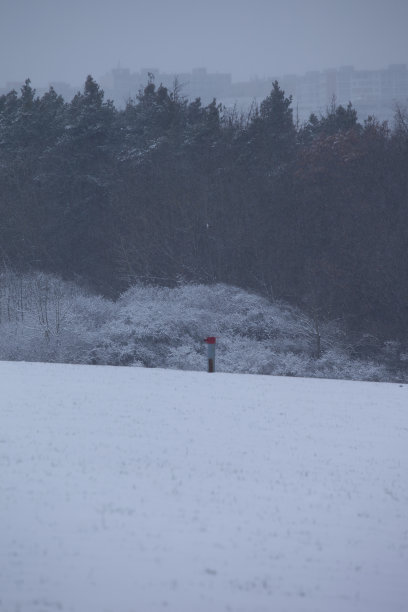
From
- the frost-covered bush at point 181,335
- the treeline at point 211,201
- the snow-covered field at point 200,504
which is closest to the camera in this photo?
the snow-covered field at point 200,504

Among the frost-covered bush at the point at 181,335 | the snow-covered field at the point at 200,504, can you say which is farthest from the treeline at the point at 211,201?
the snow-covered field at the point at 200,504

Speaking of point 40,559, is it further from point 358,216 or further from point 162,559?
point 358,216

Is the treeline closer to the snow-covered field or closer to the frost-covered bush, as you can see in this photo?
the frost-covered bush

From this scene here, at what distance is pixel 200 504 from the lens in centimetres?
729

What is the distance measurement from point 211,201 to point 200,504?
28.7 metres

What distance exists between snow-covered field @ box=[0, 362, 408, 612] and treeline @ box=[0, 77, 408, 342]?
13749mm

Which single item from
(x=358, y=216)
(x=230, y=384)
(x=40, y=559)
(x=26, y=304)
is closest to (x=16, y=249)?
(x=26, y=304)

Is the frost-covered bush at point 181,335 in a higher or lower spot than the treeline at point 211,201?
lower

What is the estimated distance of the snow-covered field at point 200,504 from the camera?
5.74m

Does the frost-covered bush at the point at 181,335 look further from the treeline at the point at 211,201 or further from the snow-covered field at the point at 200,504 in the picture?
the snow-covered field at the point at 200,504

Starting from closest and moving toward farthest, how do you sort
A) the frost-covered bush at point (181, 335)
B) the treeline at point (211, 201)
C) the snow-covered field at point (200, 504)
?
the snow-covered field at point (200, 504) < the frost-covered bush at point (181, 335) < the treeline at point (211, 201)

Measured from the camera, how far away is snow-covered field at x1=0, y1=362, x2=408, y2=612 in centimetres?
574

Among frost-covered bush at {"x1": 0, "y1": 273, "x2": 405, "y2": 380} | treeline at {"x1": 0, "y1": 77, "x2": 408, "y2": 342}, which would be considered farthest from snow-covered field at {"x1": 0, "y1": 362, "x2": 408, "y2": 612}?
treeline at {"x1": 0, "y1": 77, "x2": 408, "y2": 342}

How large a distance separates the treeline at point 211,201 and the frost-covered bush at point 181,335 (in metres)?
1.31
